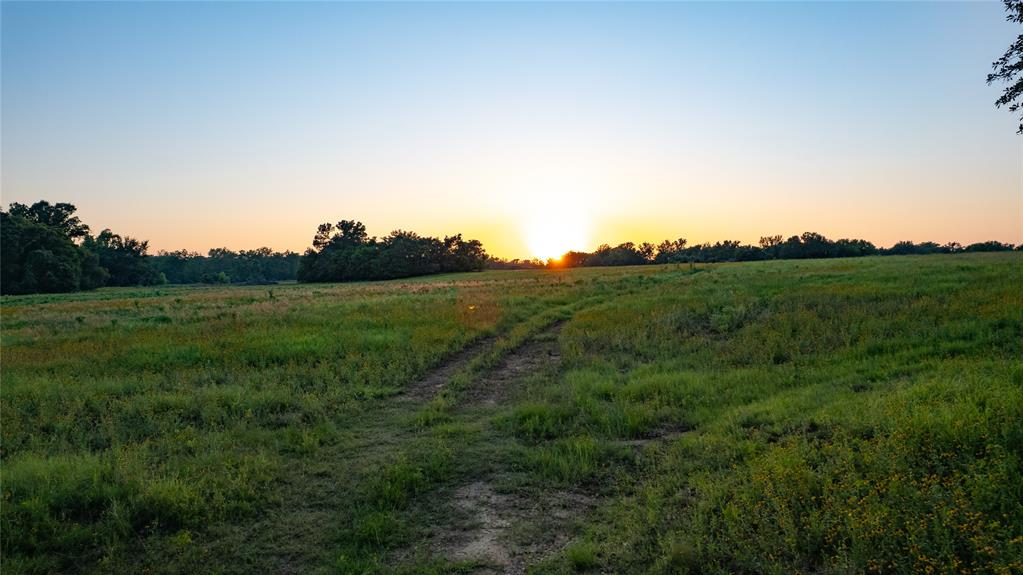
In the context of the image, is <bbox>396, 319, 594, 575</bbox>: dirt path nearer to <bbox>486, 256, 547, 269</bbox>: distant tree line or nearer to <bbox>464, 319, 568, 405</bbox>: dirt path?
<bbox>464, 319, 568, 405</bbox>: dirt path

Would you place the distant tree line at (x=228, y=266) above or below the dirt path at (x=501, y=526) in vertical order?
above

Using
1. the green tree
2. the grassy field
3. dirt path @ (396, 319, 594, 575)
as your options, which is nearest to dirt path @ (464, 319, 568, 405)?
the grassy field

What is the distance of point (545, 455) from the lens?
8430 mm

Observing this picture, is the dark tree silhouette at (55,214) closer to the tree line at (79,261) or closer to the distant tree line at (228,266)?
the tree line at (79,261)

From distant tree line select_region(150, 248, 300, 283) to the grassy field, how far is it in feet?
431

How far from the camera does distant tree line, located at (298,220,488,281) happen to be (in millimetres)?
107750

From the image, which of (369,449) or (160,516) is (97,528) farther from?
(369,449)

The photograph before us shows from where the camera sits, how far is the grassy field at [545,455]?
5.50 m

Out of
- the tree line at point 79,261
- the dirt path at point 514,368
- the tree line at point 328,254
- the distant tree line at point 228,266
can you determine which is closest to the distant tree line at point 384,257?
the tree line at point 328,254

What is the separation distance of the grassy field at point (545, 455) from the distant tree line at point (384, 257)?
9189 cm

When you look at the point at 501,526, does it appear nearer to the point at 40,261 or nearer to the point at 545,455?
the point at 545,455

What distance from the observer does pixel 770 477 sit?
6.40 meters

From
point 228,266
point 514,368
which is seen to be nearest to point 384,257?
point 228,266

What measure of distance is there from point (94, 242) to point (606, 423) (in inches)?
5269
